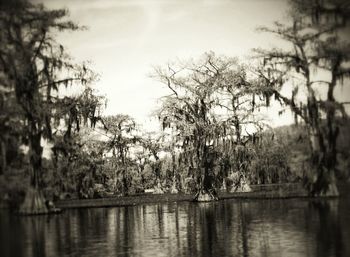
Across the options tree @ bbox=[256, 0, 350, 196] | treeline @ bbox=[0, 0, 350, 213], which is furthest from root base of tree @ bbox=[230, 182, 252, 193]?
tree @ bbox=[256, 0, 350, 196]

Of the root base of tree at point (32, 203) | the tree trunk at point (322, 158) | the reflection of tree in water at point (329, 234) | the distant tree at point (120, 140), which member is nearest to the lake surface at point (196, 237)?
the reflection of tree in water at point (329, 234)

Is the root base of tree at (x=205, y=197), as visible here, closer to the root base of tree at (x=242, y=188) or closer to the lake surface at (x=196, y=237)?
the root base of tree at (x=242, y=188)

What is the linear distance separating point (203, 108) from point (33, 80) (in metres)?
12.7

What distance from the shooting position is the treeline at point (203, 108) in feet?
82.5

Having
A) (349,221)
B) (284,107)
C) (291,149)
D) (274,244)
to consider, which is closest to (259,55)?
(284,107)

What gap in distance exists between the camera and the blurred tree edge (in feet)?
80.6

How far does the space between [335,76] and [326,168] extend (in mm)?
5212

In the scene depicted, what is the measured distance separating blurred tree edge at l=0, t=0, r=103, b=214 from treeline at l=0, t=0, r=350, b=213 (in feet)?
0.17

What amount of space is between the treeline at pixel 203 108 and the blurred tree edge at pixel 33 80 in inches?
2.0

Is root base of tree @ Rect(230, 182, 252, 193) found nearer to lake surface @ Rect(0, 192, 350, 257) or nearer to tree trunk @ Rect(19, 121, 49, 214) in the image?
tree trunk @ Rect(19, 121, 49, 214)

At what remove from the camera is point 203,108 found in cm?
3403

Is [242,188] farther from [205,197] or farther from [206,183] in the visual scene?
[205,197]

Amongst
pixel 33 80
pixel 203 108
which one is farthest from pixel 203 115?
pixel 33 80

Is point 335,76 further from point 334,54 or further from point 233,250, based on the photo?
point 233,250
